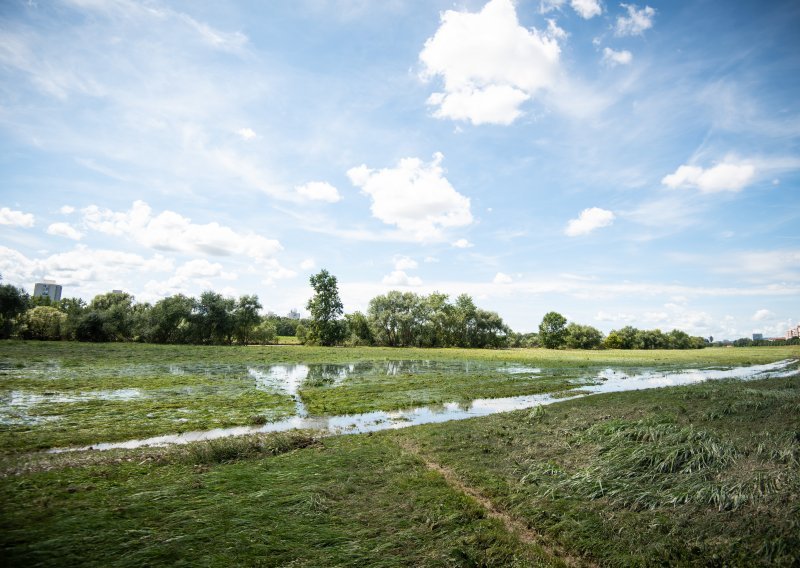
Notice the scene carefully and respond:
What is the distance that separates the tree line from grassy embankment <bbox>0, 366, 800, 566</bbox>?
3335 inches

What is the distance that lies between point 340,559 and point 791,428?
15.7m

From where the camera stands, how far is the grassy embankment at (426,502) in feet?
22.3

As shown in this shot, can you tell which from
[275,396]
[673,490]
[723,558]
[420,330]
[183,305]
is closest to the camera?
[723,558]

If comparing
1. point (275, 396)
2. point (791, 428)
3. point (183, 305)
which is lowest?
point (275, 396)

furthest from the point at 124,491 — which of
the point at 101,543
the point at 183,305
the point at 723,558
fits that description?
the point at 183,305

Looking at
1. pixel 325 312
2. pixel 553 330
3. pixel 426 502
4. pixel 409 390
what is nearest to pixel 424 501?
pixel 426 502

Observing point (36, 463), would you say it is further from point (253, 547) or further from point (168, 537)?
point (253, 547)

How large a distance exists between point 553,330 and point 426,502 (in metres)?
125

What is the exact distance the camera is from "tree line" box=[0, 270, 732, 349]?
7406 cm

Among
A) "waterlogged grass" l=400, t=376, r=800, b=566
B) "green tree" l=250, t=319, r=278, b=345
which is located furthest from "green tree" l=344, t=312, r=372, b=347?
"waterlogged grass" l=400, t=376, r=800, b=566

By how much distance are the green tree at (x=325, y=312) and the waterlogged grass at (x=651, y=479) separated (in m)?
83.7

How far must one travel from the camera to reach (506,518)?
847 centimetres

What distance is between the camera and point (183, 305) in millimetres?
86875

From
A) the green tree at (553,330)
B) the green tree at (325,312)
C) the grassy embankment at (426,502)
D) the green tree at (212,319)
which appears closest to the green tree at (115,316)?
the green tree at (212,319)
